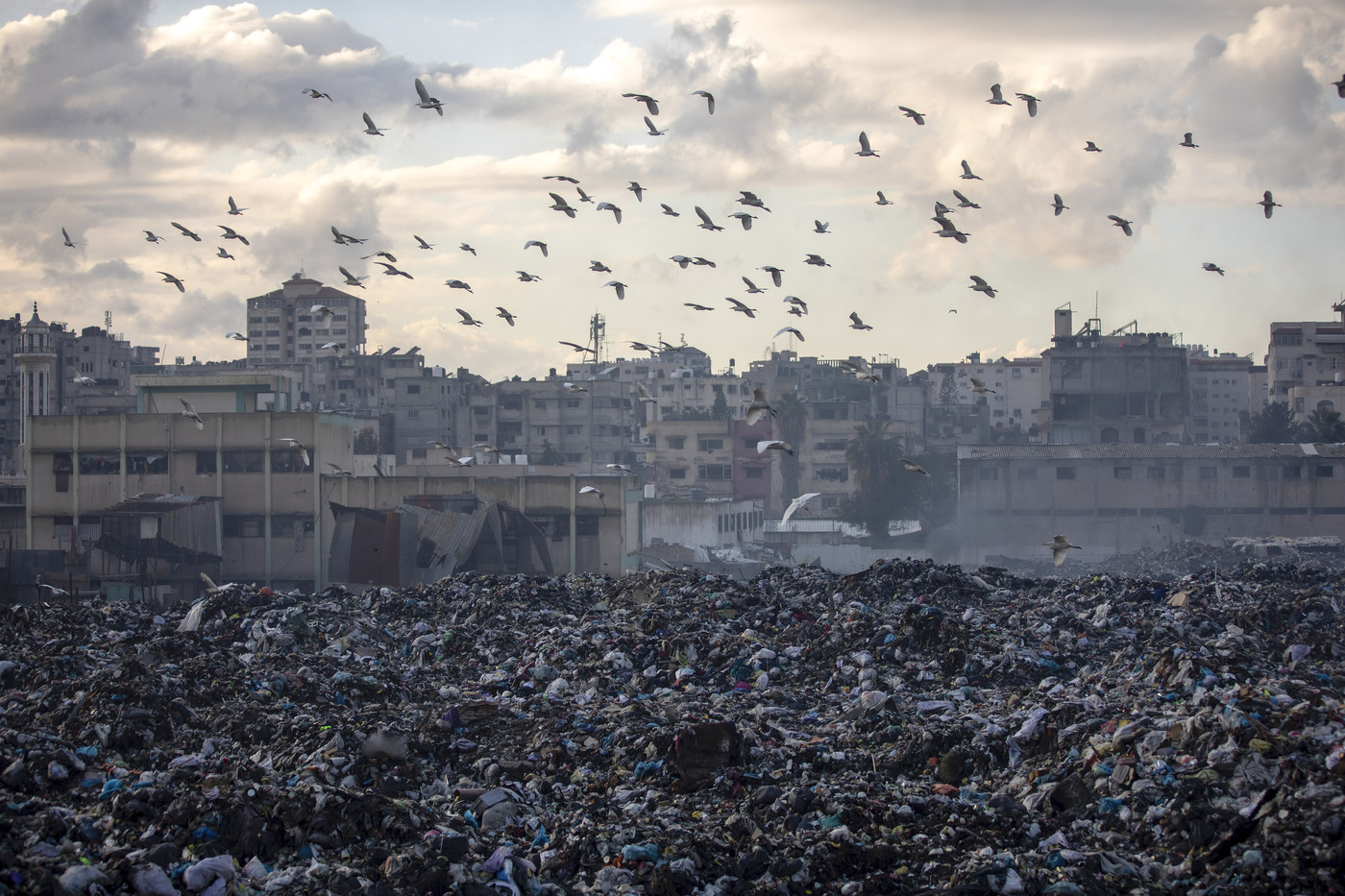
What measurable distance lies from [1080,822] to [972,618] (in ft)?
17.7

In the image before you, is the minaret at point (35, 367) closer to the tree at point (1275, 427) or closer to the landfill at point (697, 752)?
the landfill at point (697, 752)

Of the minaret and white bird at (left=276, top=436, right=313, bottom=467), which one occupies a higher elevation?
the minaret

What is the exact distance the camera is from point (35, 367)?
3869 cm

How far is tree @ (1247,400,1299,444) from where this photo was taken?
46062 mm

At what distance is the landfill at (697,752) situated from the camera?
6207mm

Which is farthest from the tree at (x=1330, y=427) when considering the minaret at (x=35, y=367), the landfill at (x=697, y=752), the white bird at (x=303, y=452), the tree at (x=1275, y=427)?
the minaret at (x=35, y=367)

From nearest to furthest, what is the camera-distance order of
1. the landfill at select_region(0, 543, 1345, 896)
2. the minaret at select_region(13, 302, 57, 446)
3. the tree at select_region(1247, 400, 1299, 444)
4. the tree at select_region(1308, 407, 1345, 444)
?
the landfill at select_region(0, 543, 1345, 896) < the minaret at select_region(13, 302, 57, 446) < the tree at select_region(1308, 407, 1345, 444) < the tree at select_region(1247, 400, 1299, 444)

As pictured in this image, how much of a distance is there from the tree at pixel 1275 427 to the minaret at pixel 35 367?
142 feet

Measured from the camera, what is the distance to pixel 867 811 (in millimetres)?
A: 7039

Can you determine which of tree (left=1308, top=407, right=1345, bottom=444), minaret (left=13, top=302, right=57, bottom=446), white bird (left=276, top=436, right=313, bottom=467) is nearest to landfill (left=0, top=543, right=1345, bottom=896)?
white bird (left=276, top=436, right=313, bottom=467)

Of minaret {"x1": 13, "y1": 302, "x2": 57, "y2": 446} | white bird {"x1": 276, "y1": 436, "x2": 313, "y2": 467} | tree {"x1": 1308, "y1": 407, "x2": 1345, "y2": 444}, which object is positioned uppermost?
minaret {"x1": 13, "y1": 302, "x2": 57, "y2": 446}

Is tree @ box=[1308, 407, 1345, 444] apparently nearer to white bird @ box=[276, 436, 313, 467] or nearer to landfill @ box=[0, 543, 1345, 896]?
landfill @ box=[0, 543, 1345, 896]

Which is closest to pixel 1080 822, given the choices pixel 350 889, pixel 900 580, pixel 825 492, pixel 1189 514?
pixel 350 889

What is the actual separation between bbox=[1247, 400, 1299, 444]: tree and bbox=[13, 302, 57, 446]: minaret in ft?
142
